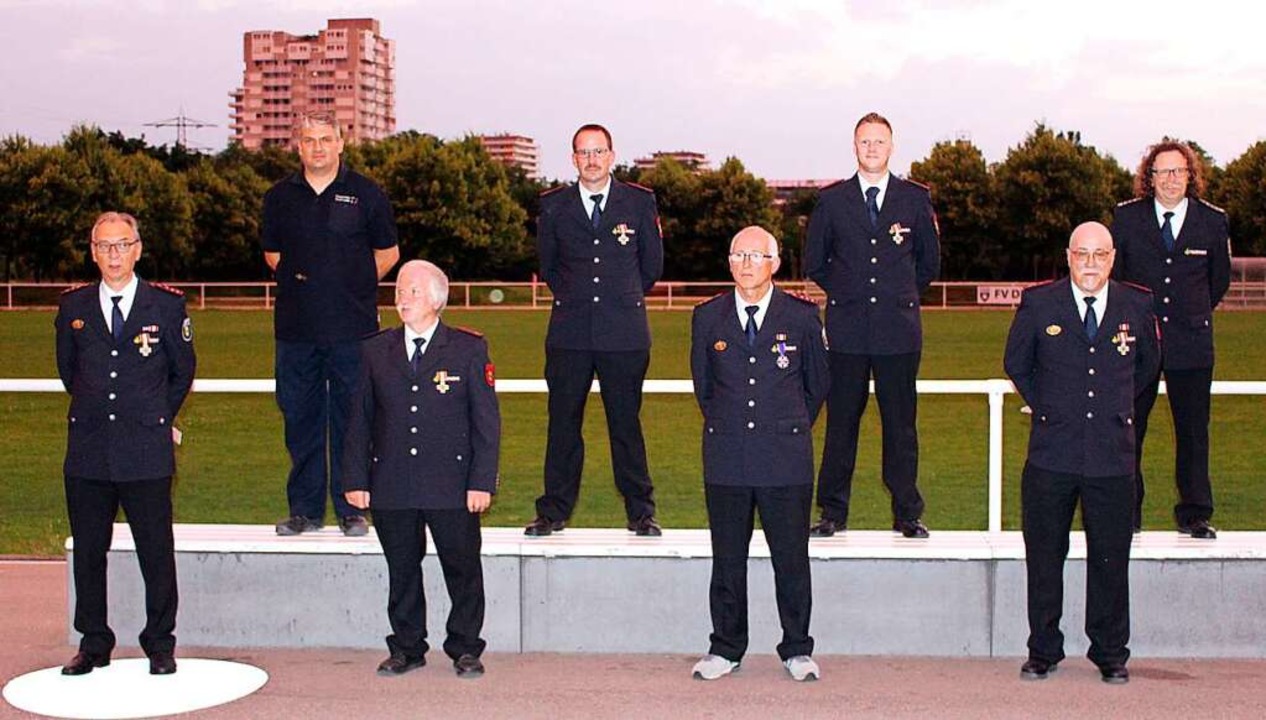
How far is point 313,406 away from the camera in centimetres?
689

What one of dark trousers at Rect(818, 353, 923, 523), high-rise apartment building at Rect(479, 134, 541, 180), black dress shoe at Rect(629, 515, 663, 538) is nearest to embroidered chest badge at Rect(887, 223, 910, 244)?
dark trousers at Rect(818, 353, 923, 523)

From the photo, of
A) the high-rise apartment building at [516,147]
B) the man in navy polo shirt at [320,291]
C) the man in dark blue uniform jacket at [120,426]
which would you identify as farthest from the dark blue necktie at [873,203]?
the high-rise apartment building at [516,147]

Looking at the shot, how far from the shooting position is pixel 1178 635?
621 cm

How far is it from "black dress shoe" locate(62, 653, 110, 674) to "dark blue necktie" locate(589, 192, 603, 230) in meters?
2.54

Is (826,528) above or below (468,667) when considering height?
above

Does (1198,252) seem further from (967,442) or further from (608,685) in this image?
(967,442)

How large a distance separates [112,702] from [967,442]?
29.5 ft

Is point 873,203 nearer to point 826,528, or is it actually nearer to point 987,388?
point 987,388

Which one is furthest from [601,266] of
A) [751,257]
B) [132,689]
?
[132,689]

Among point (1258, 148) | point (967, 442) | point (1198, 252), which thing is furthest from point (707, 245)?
point (1198, 252)

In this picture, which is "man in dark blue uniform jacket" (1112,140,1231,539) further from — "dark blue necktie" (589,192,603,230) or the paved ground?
"dark blue necktie" (589,192,603,230)

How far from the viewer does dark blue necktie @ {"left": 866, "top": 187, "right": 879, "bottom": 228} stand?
6.70 meters

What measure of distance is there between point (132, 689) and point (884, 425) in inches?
122

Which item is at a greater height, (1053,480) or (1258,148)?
(1258,148)
